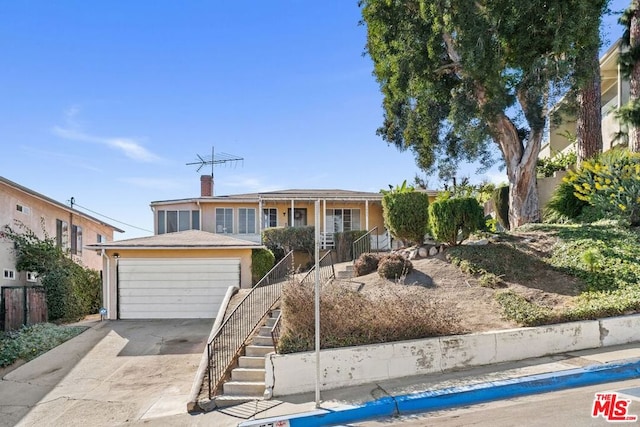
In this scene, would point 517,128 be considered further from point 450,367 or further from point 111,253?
point 111,253

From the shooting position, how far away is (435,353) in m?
7.18

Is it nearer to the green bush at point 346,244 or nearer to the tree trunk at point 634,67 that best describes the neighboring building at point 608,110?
the tree trunk at point 634,67

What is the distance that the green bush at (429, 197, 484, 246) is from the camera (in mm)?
11656

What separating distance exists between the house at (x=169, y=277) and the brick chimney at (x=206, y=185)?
864 cm

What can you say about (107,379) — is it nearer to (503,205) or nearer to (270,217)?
(270,217)

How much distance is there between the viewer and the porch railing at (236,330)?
25.0 ft

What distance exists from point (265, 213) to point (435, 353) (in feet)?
52.1

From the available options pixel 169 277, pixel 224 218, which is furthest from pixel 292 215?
pixel 169 277

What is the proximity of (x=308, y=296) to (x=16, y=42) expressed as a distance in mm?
11414

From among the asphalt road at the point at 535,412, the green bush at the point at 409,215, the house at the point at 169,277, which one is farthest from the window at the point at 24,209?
the asphalt road at the point at 535,412

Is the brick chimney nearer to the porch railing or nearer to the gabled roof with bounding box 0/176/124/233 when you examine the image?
the gabled roof with bounding box 0/176/124/233

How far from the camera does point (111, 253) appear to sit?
1495 centimetres

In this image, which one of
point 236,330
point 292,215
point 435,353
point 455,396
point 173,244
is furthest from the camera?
point 292,215

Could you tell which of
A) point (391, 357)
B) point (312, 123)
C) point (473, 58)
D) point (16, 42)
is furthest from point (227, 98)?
point (391, 357)
